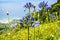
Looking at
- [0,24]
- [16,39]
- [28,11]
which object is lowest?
[16,39]

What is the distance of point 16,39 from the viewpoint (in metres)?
5.69

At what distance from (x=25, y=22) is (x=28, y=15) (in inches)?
5.8

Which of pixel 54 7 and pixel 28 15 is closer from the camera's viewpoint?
pixel 28 15

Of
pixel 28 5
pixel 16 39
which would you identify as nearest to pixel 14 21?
pixel 28 5

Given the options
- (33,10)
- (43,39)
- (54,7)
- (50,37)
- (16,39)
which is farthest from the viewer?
(54,7)

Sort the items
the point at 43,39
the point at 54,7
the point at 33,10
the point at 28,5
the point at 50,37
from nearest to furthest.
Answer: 1. the point at 33,10
2. the point at 28,5
3. the point at 50,37
4. the point at 43,39
5. the point at 54,7

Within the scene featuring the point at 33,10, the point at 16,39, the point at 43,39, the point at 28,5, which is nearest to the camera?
the point at 33,10

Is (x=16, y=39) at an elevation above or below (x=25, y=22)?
below

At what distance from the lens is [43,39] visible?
457cm

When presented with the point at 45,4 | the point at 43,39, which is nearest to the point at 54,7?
the point at 43,39

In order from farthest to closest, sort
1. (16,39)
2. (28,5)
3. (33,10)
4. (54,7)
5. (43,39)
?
(54,7) < (16,39) < (43,39) < (28,5) < (33,10)

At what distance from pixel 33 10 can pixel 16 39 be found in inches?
93.1

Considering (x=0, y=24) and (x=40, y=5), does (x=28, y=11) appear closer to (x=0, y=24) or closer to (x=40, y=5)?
(x=40, y=5)

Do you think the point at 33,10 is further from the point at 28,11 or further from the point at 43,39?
the point at 43,39
